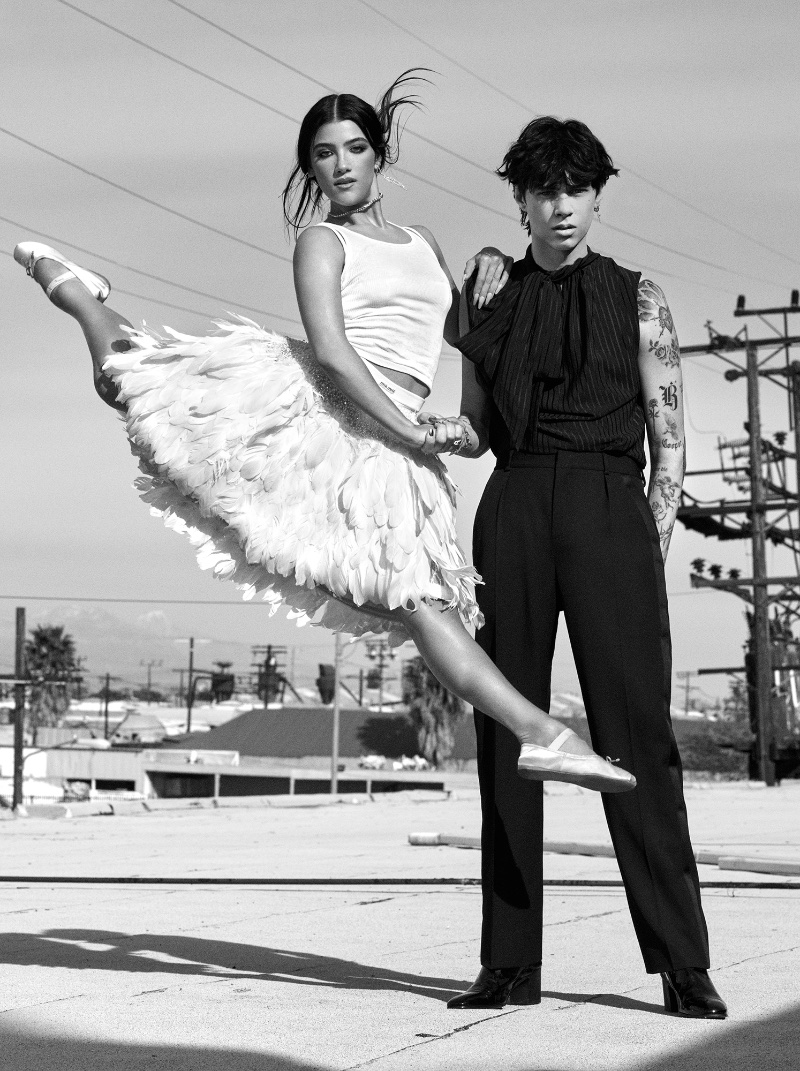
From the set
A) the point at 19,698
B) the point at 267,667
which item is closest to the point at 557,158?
the point at 19,698

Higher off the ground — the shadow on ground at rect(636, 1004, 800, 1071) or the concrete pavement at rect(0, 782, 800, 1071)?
the shadow on ground at rect(636, 1004, 800, 1071)

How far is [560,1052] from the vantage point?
2.99 meters

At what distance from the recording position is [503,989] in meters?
3.69

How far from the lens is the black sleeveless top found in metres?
3.87

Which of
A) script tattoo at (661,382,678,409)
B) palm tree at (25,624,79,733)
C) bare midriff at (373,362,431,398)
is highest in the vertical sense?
palm tree at (25,624,79,733)

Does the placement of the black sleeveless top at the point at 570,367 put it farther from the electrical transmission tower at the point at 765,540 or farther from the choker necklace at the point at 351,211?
the electrical transmission tower at the point at 765,540

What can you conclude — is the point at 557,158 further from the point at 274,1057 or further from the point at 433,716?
the point at 433,716

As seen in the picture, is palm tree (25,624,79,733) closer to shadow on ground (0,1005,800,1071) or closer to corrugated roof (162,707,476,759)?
corrugated roof (162,707,476,759)

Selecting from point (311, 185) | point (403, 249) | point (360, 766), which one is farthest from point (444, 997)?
point (360, 766)

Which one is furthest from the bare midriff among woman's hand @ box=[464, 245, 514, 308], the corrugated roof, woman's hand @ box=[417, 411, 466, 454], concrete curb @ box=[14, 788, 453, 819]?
the corrugated roof

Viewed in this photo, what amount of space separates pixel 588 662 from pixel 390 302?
112 centimetres

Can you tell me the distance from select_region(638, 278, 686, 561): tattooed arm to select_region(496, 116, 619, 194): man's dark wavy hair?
1.13ft

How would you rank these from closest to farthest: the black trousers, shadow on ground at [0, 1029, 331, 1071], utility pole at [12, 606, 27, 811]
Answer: shadow on ground at [0, 1029, 331, 1071]
the black trousers
utility pole at [12, 606, 27, 811]

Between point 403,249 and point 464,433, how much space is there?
560 mm
